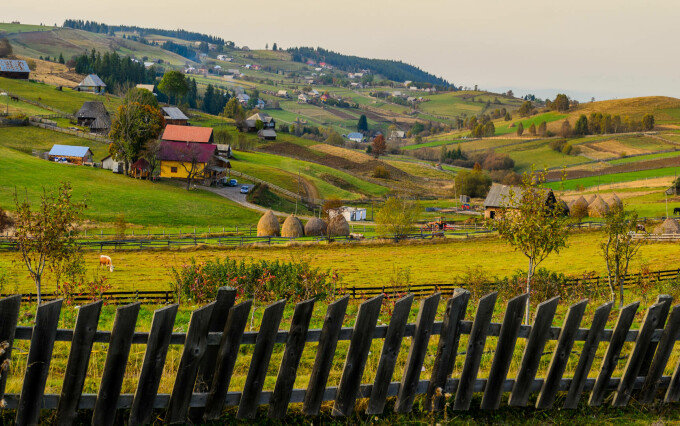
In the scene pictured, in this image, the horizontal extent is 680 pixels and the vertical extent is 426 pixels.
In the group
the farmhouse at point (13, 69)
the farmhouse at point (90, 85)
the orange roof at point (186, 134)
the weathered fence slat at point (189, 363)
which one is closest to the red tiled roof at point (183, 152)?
the orange roof at point (186, 134)

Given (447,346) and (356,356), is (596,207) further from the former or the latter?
(356,356)

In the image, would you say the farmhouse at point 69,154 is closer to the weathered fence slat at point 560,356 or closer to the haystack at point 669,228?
the haystack at point 669,228

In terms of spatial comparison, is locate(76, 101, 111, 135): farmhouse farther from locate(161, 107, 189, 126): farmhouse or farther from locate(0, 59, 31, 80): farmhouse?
locate(0, 59, 31, 80): farmhouse

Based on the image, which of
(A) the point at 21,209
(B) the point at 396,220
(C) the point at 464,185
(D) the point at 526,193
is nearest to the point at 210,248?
(B) the point at 396,220

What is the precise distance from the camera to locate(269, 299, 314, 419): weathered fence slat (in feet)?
21.0

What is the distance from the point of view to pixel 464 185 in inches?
4658

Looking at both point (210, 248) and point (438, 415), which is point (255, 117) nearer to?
point (210, 248)

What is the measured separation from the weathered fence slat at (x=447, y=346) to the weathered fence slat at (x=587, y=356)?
1521 millimetres

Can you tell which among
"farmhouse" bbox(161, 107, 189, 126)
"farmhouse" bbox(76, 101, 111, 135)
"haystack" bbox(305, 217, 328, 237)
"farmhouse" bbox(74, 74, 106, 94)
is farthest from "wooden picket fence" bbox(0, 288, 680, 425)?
"farmhouse" bbox(74, 74, 106, 94)

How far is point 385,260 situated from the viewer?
51.7 metres

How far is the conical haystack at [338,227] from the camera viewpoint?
64.4 metres

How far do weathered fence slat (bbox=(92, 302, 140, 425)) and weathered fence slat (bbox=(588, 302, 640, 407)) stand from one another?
510cm

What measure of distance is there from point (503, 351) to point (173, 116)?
141 meters

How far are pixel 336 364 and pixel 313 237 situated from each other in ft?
181
